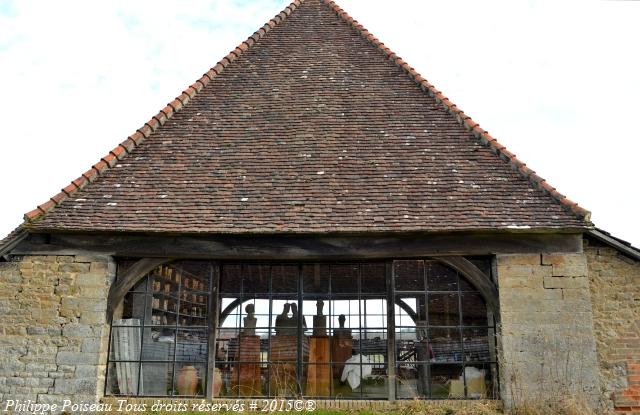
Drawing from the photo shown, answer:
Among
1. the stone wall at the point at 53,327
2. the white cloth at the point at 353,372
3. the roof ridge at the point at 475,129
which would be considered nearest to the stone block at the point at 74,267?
the stone wall at the point at 53,327

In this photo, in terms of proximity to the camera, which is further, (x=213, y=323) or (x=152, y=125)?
(x=152, y=125)

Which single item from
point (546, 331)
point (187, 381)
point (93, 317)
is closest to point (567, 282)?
point (546, 331)

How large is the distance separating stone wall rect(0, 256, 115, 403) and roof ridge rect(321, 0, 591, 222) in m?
5.89

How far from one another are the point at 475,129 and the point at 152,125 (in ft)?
17.5

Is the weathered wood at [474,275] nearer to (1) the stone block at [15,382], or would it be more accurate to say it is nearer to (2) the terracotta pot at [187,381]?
(2) the terracotta pot at [187,381]

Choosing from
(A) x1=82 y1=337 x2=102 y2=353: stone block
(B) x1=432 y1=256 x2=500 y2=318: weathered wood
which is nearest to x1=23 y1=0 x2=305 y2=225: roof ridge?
(A) x1=82 y1=337 x2=102 y2=353: stone block

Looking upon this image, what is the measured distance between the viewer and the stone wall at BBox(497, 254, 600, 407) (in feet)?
23.4

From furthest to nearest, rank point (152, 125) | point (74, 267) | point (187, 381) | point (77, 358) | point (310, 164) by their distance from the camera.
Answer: point (152, 125), point (310, 164), point (187, 381), point (74, 267), point (77, 358)

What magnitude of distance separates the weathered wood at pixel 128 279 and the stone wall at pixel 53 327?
92 millimetres

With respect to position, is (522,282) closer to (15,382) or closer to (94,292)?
(94,292)

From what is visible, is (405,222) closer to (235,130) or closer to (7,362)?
(235,130)

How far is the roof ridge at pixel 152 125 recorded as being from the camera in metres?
8.12

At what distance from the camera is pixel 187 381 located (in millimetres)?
8102

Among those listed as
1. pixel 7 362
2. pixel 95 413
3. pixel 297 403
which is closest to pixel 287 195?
pixel 297 403
